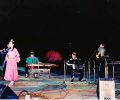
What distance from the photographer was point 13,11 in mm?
23781

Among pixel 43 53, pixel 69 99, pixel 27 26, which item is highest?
pixel 27 26

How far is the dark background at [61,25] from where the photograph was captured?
77.4 ft

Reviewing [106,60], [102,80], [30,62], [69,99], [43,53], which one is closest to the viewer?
[102,80]

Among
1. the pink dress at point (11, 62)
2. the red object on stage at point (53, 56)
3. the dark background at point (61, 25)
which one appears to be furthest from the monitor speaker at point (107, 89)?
the dark background at point (61, 25)

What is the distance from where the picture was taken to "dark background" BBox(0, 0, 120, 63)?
23594 mm

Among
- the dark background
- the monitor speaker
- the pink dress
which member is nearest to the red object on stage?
the dark background

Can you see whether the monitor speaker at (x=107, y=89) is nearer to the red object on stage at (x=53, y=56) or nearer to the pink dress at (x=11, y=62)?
the pink dress at (x=11, y=62)

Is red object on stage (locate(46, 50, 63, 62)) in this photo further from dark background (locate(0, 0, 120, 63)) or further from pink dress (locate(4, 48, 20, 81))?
pink dress (locate(4, 48, 20, 81))

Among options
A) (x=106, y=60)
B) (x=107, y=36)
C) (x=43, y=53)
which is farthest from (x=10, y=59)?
(x=107, y=36)

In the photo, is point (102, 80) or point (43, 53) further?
point (43, 53)

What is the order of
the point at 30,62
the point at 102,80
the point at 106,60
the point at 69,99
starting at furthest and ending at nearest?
the point at 30,62, the point at 106,60, the point at 69,99, the point at 102,80

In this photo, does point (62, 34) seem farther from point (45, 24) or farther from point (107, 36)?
point (107, 36)

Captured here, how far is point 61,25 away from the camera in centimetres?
2386

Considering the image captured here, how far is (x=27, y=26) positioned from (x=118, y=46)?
6865 mm
